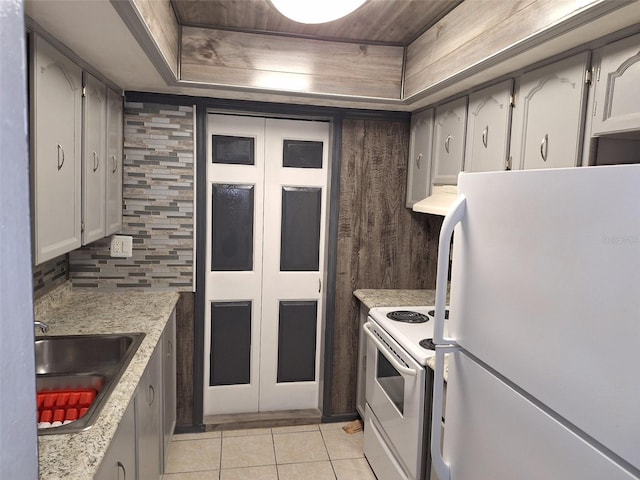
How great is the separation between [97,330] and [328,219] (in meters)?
1.57

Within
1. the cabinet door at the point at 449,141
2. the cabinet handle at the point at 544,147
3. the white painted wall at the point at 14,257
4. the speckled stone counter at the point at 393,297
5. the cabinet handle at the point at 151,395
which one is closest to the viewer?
the white painted wall at the point at 14,257

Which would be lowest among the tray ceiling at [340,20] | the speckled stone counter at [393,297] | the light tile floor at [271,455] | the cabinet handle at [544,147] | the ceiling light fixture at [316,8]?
the light tile floor at [271,455]

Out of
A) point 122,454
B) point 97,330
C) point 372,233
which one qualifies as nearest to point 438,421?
point 122,454

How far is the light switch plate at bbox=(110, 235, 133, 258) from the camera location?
2771mm

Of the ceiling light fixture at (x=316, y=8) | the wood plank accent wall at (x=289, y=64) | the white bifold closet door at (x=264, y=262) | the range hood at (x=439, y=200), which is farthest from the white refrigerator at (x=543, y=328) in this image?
the white bifold closet door at (x=264, y=262)

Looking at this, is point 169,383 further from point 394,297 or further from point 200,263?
point 394,297

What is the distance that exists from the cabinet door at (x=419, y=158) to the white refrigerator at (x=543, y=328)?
1432mm

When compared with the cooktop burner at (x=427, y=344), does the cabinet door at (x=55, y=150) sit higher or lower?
higher

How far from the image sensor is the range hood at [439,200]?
229cm

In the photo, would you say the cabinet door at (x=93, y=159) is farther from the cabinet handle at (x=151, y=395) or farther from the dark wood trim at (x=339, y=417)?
the dark wood trim at (x=339, y=417)

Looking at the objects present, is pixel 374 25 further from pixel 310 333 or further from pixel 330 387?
pixel 330 387

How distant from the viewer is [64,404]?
169 centimetres

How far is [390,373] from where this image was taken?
7.84 ft

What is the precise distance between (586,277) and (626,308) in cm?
11
